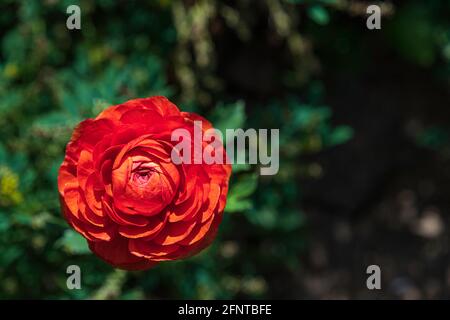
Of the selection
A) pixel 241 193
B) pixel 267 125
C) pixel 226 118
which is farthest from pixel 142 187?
pixel 267 125

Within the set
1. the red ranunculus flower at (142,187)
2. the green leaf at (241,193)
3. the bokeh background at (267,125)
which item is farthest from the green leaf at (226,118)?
the red ranunculus flower at (142,187)

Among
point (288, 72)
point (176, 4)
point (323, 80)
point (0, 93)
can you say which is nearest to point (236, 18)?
point (176, 4)

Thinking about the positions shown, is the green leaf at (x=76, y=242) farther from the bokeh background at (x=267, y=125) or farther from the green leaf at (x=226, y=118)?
the green leaf at (x=226, y=118)

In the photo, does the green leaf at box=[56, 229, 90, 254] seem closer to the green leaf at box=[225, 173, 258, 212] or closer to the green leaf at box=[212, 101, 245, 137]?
the green leaf at box=[225, 173, 258, 212]

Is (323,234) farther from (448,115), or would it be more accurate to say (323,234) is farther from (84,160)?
(84,160)

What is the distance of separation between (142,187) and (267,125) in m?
0.90

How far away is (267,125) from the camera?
2023mm

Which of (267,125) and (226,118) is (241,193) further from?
(267,125)

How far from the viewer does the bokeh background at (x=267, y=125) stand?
1742mm

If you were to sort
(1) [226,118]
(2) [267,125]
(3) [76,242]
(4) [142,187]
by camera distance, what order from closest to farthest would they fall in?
(4) [142,187] → (3) [76,242] → (1) [226,118] → (2) [267,125]

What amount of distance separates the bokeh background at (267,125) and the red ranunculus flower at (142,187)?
0.73ft

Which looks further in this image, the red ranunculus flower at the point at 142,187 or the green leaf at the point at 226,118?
the green leaf at the point at 226,118

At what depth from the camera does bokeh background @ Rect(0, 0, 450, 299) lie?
1742 millimetres

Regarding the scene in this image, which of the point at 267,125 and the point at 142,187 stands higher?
the point at 267,125
